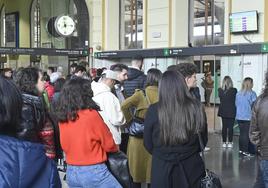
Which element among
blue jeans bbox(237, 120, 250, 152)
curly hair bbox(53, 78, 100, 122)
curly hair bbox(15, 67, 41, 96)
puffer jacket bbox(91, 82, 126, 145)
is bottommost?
blue jeans bbox(237, 120, 250, 152)

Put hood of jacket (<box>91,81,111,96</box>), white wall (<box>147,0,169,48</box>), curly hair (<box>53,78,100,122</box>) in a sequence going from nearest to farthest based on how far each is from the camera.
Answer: curly hair (<box>53,78,100,122</box>), hood of jacket (<box>91,81,111,96</box>), white wall (<box>147,0,169,48</box>)

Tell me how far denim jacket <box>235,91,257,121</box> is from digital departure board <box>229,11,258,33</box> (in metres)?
3.90

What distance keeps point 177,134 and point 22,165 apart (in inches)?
87.7

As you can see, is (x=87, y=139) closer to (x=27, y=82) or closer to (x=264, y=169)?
(x=27, y=82)

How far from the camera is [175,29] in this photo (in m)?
17.6

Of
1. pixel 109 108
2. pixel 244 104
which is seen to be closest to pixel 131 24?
pixel 244 104

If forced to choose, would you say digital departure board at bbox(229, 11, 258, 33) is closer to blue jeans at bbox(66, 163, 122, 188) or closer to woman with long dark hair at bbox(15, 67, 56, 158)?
woman with long dark hair at bbox(15, 67, 56, 158)

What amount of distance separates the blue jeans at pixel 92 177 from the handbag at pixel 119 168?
0.23 ft

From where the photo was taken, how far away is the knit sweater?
14.0 ft

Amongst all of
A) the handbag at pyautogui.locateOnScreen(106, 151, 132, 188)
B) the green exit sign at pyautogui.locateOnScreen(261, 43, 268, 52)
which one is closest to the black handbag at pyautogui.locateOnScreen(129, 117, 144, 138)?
the handbag at pyautogui.locateOnScreen(106, 151, 132, 188)

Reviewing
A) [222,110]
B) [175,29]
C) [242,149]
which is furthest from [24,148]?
[175,29]

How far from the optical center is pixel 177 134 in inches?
163

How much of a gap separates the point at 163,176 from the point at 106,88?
2.24 metres

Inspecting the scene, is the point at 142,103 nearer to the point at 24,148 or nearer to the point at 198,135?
the point at 198,135
